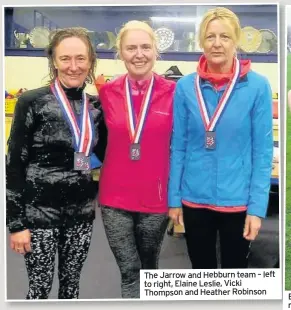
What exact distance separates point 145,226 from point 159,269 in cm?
24

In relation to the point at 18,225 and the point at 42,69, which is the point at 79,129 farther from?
the point at 18,225

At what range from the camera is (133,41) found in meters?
2.34

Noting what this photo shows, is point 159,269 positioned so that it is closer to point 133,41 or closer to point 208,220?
point 208,220

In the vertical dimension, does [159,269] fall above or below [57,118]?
below

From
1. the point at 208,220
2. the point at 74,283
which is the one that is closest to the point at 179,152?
the point at 208,220

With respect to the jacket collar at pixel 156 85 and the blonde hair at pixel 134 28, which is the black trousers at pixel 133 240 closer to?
the jacket collar at pixel 156 85

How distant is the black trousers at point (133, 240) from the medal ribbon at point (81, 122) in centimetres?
32

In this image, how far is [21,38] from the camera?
239 centimetres

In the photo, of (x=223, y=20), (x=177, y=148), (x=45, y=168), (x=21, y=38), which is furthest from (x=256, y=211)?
(x=21, y=38)

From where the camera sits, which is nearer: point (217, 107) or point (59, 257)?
point (217, 107)

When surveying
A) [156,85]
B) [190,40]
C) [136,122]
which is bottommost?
[136,122]

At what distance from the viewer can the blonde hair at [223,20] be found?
2340 millimetres

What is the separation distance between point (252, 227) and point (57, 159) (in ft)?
3.32

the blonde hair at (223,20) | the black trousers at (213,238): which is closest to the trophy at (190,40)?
the blonde hair at (223,20)
